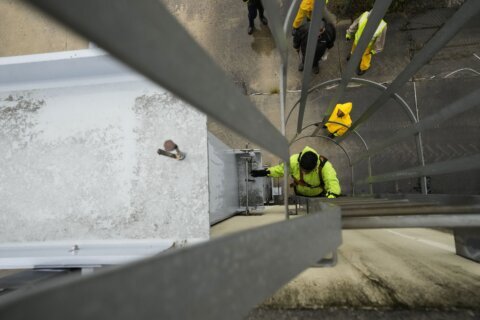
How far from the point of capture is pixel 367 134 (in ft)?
15.3

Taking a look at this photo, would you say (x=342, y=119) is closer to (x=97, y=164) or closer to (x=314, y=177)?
(x=314, y=177)

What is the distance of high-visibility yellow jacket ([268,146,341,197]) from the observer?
3363 millimetres

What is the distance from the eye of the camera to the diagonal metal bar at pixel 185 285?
9.3 inches

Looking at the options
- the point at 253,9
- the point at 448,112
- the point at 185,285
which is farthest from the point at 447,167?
the point at 253,9

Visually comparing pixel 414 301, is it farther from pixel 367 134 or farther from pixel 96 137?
pixel 367 134

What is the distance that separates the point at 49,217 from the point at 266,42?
443 centimetres

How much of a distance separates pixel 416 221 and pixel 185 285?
1238 mm

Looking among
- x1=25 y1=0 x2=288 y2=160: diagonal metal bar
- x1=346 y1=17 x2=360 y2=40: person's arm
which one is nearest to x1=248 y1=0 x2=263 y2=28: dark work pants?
x1=346 y1=17 x2=360 y2=40: person's arm

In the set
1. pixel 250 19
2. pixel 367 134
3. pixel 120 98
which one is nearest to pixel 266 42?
pixel 250 19

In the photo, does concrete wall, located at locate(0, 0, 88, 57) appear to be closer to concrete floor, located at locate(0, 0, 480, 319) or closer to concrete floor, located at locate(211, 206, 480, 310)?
concrete floor, located at locate(0, 0, 480, 319)

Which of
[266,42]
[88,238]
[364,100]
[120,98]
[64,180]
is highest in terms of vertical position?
[266,42]

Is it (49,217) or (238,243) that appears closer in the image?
(238,243)

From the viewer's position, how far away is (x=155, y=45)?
12.9 inches

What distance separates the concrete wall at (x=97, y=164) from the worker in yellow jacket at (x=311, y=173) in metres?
1.64
